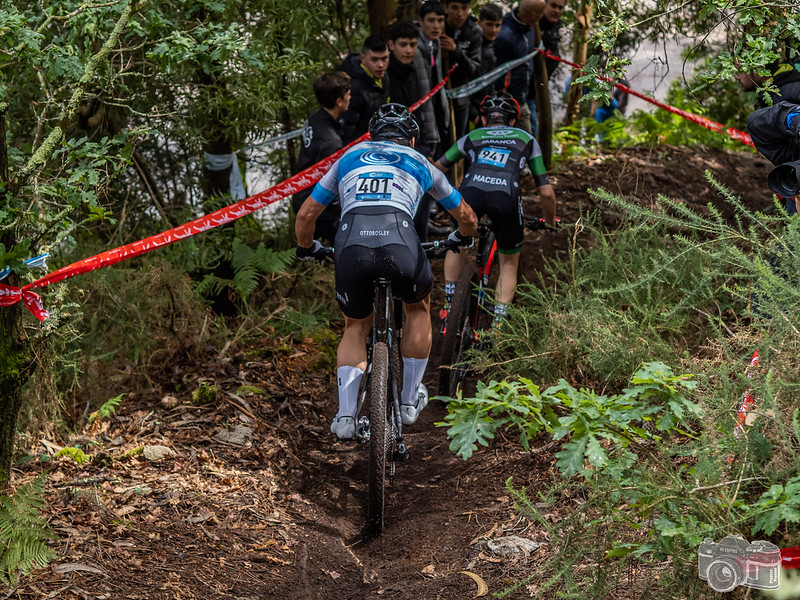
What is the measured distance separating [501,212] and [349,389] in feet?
7.00

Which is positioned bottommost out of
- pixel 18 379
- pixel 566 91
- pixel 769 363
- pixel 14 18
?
pixel 566 91

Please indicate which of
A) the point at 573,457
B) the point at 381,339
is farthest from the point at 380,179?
the point at 573,457

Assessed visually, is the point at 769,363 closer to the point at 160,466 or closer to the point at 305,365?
the point at 160,466

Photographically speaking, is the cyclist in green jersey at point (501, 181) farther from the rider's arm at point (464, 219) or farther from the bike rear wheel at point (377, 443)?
the bike rear wheel at point (377, 443)

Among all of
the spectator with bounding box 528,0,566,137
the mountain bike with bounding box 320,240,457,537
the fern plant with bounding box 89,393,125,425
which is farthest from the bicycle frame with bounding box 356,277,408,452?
the spectator with bounding box 528,0,566,137

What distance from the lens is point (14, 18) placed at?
13.2ft

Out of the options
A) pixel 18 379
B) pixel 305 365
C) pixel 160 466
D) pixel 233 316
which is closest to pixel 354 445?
pixel 305 365

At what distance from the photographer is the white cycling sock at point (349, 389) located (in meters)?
5.26

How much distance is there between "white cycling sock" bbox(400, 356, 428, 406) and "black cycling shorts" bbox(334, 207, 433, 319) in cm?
58

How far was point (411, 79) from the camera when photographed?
8.66 metres

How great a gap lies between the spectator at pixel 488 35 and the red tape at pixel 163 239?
103 inches

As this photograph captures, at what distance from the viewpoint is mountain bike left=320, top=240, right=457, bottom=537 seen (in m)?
4.75

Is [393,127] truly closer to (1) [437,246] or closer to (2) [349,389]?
(1) [437,246]

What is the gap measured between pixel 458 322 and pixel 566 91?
791 cm
